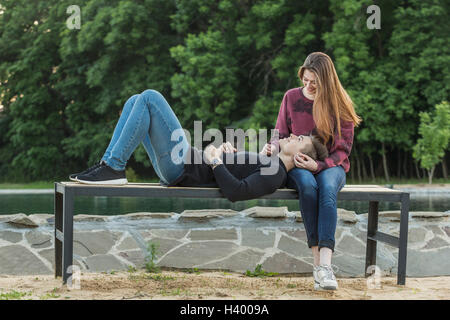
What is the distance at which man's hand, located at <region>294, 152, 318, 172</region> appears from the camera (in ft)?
10.4

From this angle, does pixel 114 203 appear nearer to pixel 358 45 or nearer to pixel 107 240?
pixel 107 240

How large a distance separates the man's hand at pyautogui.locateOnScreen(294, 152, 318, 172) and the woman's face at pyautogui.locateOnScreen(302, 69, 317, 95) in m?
0.42

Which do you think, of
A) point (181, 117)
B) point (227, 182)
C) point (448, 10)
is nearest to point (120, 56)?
point (181, 117)

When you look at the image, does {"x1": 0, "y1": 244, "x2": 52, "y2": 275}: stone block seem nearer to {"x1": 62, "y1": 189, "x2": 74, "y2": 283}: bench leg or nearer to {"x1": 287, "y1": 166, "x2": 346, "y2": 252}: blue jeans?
{"x1": 62, "y1": 189, "x2": 74, "y2": 283}: bench leg

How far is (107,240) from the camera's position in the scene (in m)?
4.12

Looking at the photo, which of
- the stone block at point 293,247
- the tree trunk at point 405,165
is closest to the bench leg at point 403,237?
the stone block at point 293,247

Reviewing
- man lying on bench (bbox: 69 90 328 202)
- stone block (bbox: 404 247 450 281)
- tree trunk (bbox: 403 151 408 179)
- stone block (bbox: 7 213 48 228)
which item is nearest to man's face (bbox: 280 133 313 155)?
man lying on bench (bbox: 69 90 328 202)

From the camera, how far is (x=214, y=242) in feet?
13.6

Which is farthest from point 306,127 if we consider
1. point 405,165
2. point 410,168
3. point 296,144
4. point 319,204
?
point 410,168

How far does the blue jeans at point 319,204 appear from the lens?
9.85 feet

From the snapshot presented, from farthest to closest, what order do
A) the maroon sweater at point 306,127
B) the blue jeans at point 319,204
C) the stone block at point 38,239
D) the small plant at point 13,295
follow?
the stone block at point 38,239 < the maroon sweater at point 306,127 < the blue jeans at point 319,204 < the small plant at point 13,295

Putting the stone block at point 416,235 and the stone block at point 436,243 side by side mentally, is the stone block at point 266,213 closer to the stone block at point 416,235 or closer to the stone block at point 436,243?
the stone block at point 416,235

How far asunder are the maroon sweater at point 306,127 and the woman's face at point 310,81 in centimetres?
7
